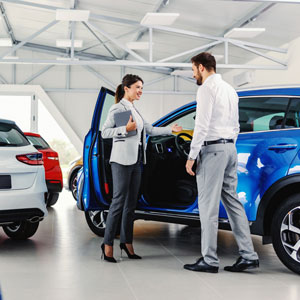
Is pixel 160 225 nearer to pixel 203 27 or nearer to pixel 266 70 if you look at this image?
pixel 203 27

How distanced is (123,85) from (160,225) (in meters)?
2.70

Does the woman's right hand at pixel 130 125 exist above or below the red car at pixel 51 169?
above

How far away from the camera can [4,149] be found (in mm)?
4328

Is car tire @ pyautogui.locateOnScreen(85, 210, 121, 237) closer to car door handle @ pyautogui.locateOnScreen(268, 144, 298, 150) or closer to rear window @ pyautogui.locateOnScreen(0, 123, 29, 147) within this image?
rear window @ pyautogui.locateOnScreen(0, 123, 29, 147)

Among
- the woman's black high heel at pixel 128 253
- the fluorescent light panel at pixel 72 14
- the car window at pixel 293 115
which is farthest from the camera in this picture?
the fluorescent light panel at pixel 72 14

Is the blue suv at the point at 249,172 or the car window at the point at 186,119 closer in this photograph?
the blue suv at the point at 249,172

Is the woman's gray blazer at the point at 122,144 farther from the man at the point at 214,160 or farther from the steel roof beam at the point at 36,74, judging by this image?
the steel roof beam at the point at 36,74

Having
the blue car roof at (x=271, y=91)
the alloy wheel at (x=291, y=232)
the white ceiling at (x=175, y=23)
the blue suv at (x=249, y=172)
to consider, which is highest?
the white ceiling at (x=175, y=23)

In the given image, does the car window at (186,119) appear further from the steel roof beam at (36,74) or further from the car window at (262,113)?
the steel roof beam at (36,74)

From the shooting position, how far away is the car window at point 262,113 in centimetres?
389

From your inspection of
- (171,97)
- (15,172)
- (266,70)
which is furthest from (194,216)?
(171,97)

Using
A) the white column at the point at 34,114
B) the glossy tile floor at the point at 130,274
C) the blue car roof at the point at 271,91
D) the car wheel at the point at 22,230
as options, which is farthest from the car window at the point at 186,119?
the white column at the point at 34,114

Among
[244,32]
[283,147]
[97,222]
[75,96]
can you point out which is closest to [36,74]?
[75,96]

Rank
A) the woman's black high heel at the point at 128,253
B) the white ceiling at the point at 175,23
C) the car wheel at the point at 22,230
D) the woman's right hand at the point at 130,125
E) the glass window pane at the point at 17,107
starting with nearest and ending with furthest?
the woman's right hand at the point at 130,125
the woman's black high heel at the point at 128,253
the car wheel at the point at 22,230
the white ceiling at the point at 175,23
the glass window pane at the point at 17,107
